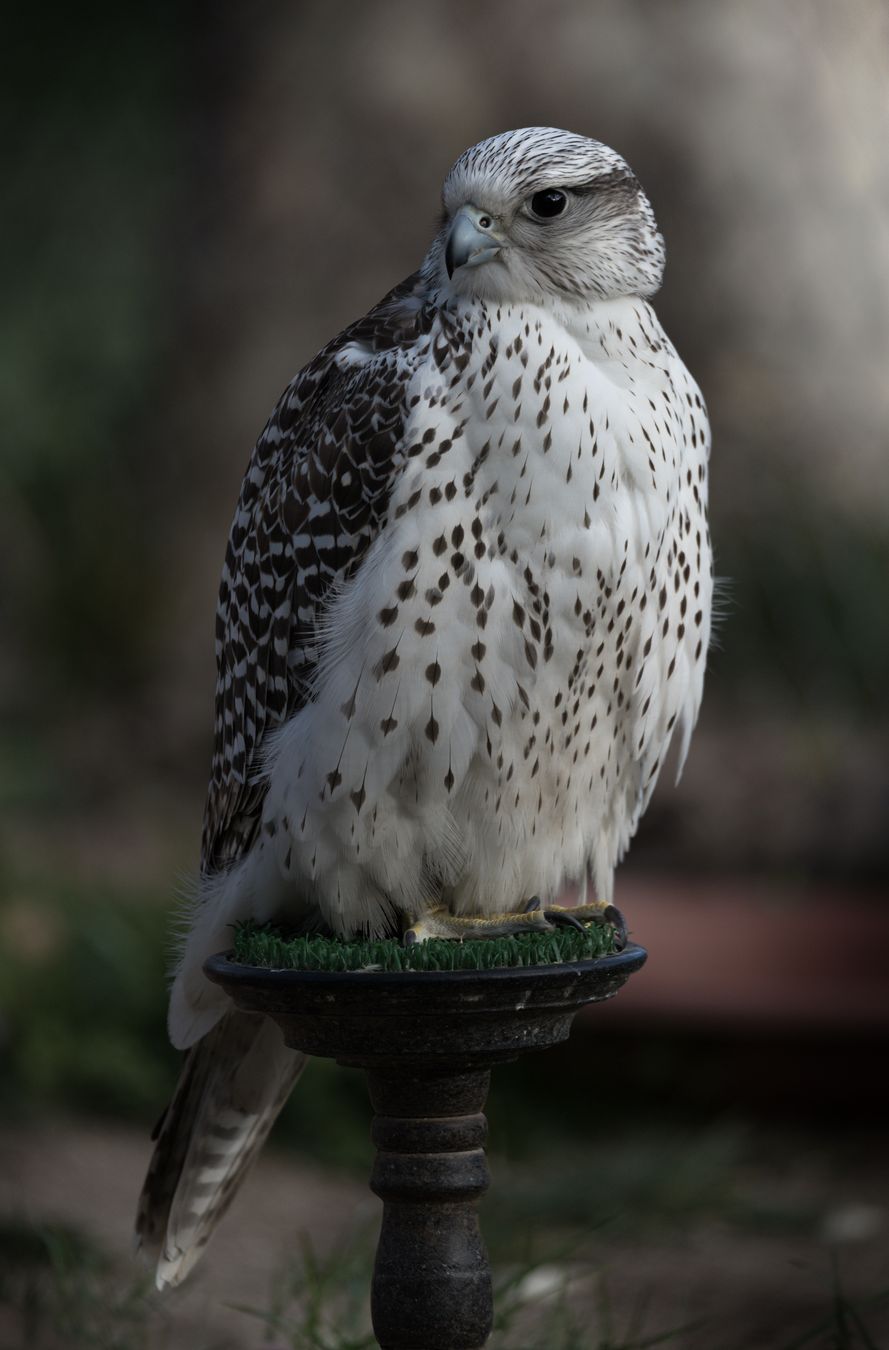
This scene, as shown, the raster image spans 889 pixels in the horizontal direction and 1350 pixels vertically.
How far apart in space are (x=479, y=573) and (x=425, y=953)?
52 centimetres

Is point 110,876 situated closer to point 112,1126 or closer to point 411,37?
point 112,1126

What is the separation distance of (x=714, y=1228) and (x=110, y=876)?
274cm

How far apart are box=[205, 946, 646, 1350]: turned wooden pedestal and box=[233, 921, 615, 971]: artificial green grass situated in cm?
5

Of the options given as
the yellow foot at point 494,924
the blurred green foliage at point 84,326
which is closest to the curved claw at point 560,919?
the yellow foot at point 494,924

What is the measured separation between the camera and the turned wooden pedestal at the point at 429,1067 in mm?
1975

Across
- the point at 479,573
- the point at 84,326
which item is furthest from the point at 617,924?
the point at 84,326

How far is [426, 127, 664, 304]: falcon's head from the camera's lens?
204cm

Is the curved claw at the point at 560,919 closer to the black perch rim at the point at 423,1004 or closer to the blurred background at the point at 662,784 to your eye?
the black perch rim at the point at 423,1004

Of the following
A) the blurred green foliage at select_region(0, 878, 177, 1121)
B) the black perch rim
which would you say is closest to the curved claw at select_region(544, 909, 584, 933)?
the black perch rim

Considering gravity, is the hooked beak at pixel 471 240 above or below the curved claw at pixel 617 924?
above

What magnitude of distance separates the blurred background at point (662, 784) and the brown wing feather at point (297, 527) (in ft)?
3.62

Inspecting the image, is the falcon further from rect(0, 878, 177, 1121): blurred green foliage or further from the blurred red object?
rect(0, 878, 177, 1121): blurred green foliage

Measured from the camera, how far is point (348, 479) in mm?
2109

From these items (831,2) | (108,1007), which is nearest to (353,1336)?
(108,1007)
